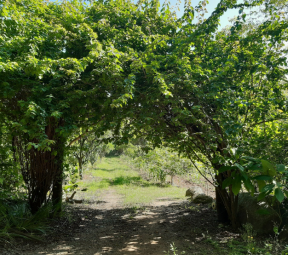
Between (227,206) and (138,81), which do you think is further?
(227,206)

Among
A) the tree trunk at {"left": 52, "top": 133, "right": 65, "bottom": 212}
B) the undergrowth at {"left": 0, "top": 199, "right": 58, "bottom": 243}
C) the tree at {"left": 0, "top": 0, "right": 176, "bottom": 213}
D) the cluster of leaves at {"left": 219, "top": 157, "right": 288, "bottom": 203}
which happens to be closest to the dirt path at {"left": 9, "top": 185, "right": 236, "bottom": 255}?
the undergrowth at {"left": 0, "top": 199, "right": 58, "bottom": 243}

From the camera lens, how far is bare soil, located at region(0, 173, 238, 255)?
419 cm

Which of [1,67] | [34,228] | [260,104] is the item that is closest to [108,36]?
[1,67]

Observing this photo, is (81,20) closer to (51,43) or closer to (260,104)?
(51,43)

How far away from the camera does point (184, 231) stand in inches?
210

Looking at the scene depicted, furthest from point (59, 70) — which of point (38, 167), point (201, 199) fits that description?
point (201, 199)

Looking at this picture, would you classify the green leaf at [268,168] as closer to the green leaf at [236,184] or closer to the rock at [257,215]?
the green leaf at [236,184]

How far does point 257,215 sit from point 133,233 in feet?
9.66

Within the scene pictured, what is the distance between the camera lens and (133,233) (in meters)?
5.28

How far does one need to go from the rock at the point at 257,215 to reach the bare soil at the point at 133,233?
21.2 inches

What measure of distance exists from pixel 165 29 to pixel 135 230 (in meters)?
5.41

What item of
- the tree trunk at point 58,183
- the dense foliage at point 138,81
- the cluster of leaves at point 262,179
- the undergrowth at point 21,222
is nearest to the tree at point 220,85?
the dense foliage at point 138,81

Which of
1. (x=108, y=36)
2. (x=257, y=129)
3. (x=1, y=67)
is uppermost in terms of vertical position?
(x=108, y=36)

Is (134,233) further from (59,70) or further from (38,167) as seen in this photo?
(59,70)
